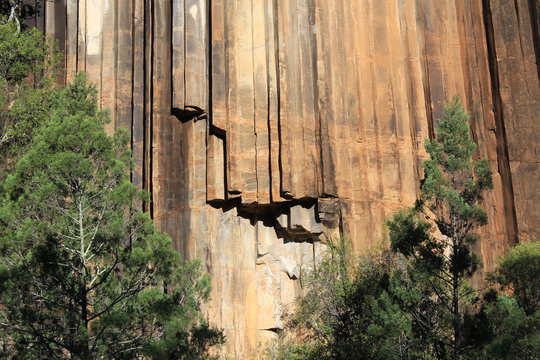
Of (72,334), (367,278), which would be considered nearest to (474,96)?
(367,278)

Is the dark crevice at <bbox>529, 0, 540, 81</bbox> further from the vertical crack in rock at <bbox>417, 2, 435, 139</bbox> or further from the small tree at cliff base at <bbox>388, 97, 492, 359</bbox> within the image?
the small tree at cliff base at <bbox>388, 97, 492, 359</bbox>

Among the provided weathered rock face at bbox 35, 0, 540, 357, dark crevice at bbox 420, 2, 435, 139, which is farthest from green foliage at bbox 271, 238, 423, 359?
dark crevice at bbox 420, 2, 435, 139

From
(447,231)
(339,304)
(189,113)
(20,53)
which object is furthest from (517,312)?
(20,53)

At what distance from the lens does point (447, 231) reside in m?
17.6

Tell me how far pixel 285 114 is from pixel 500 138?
20.1 feet

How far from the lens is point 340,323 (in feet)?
70.2

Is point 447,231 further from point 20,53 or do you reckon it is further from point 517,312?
point 20,53

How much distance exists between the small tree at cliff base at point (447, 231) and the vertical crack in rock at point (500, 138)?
629 centimetres

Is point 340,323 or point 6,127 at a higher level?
point 6,127

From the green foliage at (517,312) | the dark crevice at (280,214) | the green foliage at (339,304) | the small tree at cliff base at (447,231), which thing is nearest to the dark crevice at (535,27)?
the green foliage at (517,312)

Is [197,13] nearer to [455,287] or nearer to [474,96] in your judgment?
[474,96]

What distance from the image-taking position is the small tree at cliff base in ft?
56.2

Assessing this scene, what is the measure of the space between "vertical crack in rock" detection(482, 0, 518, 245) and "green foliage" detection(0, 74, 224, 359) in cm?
1095

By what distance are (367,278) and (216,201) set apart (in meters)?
4.14
